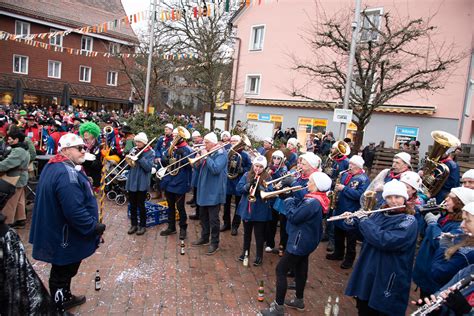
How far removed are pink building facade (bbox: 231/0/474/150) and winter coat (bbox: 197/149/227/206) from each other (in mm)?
10667

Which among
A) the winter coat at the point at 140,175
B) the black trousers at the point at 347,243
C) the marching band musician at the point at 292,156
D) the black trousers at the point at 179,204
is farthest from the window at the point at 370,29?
the winter coat at the point at 140,175

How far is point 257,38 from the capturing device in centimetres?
2273

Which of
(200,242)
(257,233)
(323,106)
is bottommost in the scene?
(200,242)

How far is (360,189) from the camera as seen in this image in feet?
19.5

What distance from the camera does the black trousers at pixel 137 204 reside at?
673 centimetres

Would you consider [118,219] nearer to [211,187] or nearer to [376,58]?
[211,187]

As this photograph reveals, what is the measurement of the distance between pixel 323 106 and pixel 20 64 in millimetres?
26035

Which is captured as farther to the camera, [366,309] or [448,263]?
[366,309]

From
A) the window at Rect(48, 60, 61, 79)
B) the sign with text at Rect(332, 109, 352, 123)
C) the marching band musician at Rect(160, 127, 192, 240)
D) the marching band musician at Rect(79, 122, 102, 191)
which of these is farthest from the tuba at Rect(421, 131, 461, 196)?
the window at Rect(48, 60, 61, 79)

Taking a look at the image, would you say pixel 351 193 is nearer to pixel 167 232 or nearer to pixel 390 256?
pixel 390 256

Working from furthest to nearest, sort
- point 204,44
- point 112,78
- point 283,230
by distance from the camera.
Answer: point 112,78
point 204,44
point 283,230

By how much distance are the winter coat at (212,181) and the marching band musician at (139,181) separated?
1116mm

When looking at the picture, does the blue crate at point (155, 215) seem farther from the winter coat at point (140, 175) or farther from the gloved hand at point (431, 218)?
the gloved hand at point (431, 218)

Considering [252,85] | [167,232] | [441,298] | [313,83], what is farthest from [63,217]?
[252,85]
